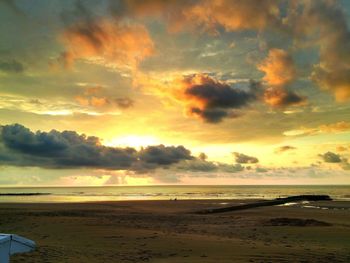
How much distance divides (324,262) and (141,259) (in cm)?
673

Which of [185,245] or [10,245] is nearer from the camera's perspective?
[10,245]

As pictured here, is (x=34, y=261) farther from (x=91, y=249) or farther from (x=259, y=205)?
(x=259, y=205)

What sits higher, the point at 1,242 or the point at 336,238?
the point at 1,242

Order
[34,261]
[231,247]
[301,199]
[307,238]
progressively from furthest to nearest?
[301,199], [307,238], [231,247], [34,261]

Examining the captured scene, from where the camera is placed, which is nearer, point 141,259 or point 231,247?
point 141,259

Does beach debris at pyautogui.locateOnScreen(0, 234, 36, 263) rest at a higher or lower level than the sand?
higher

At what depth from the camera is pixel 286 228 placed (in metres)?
24.2

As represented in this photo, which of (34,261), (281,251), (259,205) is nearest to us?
(34,261)

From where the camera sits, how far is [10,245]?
14.4 ft

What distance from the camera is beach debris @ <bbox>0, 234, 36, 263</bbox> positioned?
13.8 feet

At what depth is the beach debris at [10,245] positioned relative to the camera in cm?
421

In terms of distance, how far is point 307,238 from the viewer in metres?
19.9

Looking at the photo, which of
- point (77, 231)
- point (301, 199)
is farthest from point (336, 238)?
point (301, 199)

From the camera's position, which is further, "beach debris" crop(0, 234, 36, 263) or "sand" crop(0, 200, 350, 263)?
"sand" crop(0, 200, 350, 263)
